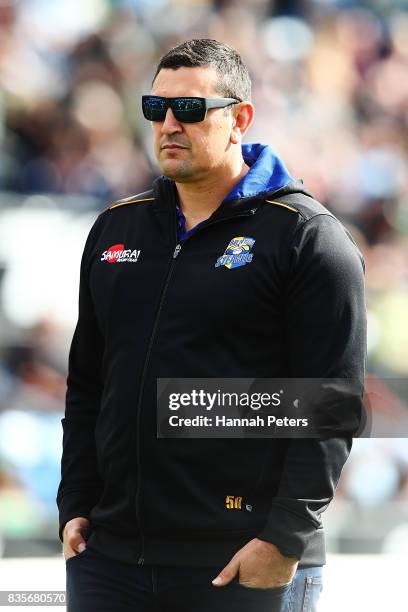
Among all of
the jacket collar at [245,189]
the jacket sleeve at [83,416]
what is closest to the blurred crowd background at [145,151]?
the jacket sleeve at [83,416]

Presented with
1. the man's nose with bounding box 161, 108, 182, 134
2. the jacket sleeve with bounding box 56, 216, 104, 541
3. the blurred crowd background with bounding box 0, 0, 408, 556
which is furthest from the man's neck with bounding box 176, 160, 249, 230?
the blurred crowd background with bounding box 0, 0, 408, 556

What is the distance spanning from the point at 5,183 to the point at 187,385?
10.1 feet

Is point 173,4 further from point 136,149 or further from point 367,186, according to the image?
point 367,186

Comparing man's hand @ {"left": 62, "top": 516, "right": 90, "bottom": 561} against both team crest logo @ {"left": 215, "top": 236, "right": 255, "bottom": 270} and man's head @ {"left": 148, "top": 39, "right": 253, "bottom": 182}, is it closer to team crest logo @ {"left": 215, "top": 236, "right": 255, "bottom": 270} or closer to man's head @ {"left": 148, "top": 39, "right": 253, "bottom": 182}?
team crest logo @ {"left": 215, "top": 236, "right": 255, "bottom": 270}

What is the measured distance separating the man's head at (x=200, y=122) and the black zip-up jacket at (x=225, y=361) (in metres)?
0.14

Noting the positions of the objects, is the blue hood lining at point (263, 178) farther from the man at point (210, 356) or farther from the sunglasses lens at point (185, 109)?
the sunglasses lens at point (185, 109)

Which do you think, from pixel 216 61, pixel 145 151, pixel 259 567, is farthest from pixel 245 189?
pixel 145 151

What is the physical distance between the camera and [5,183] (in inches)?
194

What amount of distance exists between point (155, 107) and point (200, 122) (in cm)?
11

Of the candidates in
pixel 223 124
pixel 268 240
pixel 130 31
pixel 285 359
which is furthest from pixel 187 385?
pixel 130 31

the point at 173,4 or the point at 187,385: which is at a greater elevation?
the point at 173,4

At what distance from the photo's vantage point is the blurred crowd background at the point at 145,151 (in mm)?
4734

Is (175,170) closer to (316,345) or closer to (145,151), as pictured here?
(316,345)

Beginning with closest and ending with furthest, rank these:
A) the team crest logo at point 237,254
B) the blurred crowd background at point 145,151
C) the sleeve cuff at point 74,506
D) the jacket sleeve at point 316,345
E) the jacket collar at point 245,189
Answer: the jacket sleeve at point 316,345 → the team crest logo at point 237,254 → the jacket collar at point 245,189 → the sleeve cuff at point 74,506 → the blurred crowd background at point 145,151
